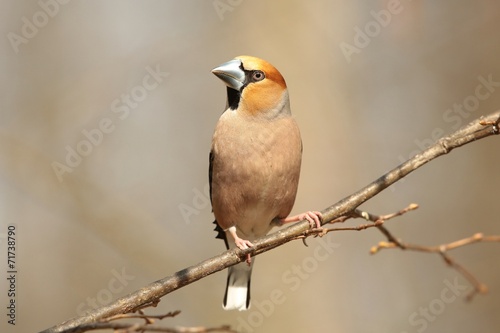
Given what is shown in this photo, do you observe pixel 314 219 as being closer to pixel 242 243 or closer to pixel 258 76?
pixel 242 243

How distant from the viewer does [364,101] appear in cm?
762

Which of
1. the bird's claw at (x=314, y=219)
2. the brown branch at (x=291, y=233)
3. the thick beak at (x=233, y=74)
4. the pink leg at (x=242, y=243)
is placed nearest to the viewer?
the brown branch at (x=291, y=233)

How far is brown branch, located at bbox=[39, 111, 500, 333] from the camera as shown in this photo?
308cm

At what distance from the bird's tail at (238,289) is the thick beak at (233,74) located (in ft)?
5.66

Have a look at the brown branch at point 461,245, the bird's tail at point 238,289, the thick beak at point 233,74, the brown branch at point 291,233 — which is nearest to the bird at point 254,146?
the thick beak at point 233,74

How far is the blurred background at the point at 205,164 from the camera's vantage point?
718 cm

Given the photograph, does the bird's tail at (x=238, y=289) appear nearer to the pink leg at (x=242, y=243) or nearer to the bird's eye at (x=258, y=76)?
the pink leg at (x=242, y=243)

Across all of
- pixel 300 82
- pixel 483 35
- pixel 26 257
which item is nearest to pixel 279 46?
pixel 300 82

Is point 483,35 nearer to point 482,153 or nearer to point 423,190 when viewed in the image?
point 482,153

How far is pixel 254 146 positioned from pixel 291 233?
3.28ft

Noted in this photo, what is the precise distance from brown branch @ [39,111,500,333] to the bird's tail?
6.67 feet

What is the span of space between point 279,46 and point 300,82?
0.48 m

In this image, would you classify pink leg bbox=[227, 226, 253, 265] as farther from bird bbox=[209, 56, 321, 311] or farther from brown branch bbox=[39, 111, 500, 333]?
brown branch bbox=[39, 111, 500, 333]

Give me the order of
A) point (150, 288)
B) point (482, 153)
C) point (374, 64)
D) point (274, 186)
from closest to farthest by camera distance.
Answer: point (150, 288) → point (274, 186) → point (374, 64) → point (482, 153)
